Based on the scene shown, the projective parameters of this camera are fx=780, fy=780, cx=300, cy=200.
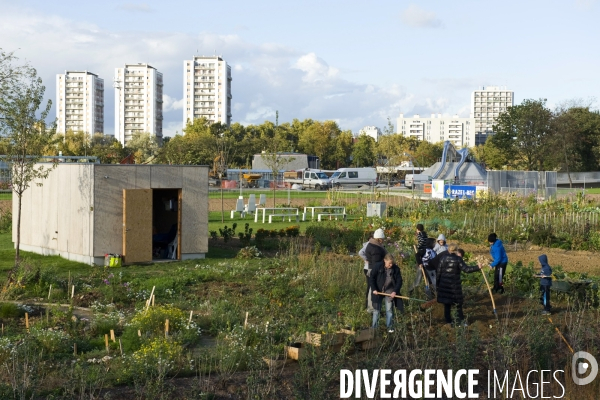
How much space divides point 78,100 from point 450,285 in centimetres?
17343

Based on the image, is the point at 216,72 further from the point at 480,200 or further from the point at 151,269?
the point at 151,269

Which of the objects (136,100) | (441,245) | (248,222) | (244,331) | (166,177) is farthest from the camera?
(136,100)

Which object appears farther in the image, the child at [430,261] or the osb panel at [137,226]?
the osb panel at [137,226]

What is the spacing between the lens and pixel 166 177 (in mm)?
18656

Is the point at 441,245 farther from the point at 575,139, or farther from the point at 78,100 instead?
the point at 78,100

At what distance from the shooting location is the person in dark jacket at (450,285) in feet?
37.6

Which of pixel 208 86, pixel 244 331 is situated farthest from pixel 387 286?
pixel 208 86

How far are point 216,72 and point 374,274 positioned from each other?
505 feet

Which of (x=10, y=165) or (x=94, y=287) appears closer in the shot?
(x=94, y=287)

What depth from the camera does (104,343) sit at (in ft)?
33.9

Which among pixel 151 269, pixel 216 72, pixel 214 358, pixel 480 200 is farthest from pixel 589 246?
pixel 216 72

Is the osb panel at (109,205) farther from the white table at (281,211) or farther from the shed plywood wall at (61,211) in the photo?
the white table at (281,211)

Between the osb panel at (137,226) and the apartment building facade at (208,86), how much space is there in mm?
143934

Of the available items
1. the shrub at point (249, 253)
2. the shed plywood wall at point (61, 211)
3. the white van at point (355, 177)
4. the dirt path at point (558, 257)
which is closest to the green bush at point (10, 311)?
the shed plywood wall at point (61, 211)
